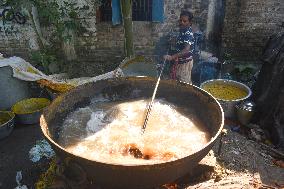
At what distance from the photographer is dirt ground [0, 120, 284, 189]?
4.41 m

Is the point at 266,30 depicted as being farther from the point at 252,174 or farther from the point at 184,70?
the point at 252,174

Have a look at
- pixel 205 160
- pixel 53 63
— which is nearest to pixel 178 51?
pixel 205 160

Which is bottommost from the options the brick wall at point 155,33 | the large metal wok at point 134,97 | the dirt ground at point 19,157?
the dirt ground at point 19,157

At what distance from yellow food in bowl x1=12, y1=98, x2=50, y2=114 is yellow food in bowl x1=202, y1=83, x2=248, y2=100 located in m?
3.60

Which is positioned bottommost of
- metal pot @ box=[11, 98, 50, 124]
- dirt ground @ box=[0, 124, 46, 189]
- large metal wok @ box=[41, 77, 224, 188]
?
dirt ground @ box=[0, 124, 46, 189]

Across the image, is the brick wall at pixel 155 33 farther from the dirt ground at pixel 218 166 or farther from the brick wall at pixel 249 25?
the dirt ground at pixel 218 166

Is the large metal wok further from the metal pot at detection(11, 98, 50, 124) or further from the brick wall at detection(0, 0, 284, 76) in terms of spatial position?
the brick wall at detection(0, 0, 284, 76)

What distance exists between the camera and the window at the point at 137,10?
8.00 m

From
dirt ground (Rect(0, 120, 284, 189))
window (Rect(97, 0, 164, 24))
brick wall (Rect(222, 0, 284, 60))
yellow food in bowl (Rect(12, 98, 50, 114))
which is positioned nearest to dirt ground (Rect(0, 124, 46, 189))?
dirt ground (Rect(0, 120, 284, 189))

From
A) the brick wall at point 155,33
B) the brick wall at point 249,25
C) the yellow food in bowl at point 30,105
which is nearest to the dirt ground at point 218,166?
the yellow food in bowl at point 30,105

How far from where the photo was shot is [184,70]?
6406 millimetres

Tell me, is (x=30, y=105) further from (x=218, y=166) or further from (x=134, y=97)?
(x=218, y=166)

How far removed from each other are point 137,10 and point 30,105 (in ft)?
12.1

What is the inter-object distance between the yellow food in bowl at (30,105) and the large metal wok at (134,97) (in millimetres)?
2269
